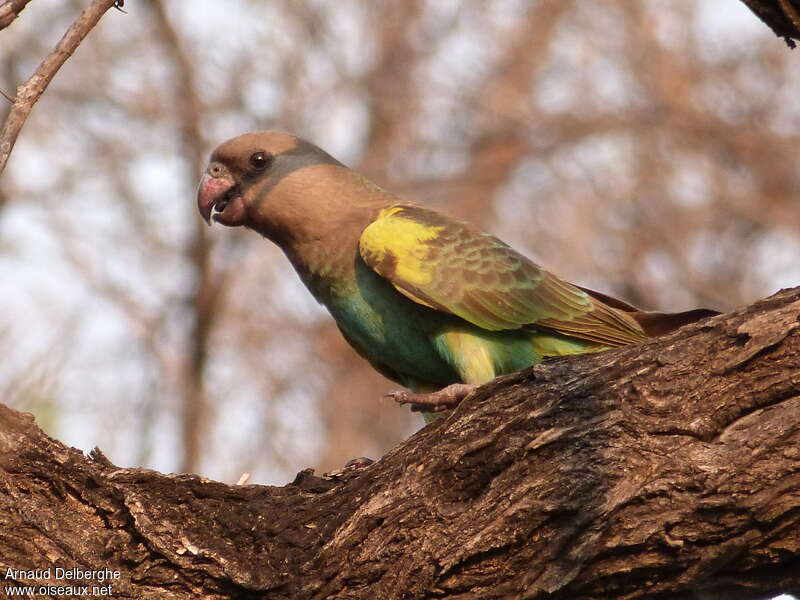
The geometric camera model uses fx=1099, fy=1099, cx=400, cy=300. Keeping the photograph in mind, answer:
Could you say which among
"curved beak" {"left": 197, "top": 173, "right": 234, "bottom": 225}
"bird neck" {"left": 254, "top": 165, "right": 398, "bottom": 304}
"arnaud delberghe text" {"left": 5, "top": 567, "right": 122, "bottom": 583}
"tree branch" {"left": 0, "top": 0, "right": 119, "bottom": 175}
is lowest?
"arnaud delberghe text" {"left": 5, "top": 567, "right": 122, "bottom": 583}

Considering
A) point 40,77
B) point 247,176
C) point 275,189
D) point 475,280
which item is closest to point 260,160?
point 247,176

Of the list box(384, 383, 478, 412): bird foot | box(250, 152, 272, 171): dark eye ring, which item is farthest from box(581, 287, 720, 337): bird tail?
box(250, 152, 272, 171): dark eye ring

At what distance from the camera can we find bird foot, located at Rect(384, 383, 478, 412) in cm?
546

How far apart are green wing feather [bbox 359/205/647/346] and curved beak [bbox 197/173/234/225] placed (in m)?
1.11

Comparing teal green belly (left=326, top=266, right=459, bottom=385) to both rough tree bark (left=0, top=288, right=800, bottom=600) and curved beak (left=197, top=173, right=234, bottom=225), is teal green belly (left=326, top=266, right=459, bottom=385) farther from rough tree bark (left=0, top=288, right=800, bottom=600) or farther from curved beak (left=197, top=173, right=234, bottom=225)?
rough tree bark (left=0, top=288, right=800, bottom=600)

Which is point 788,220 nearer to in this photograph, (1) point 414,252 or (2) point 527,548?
Result: (1) point 414,252

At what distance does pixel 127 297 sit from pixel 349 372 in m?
3.31

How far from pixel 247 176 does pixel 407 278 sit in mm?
1543

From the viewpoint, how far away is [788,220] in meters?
15.5

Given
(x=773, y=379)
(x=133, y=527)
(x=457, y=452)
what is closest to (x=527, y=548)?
(x=457, y=452)

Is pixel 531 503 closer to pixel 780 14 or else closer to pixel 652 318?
pixel 780 14

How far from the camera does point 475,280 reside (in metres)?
6.62

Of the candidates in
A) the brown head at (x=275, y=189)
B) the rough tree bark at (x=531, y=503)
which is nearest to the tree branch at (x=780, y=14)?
the rough tree bark at (x=531, y=503)

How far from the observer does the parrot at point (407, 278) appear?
21.2ft
